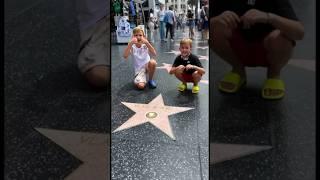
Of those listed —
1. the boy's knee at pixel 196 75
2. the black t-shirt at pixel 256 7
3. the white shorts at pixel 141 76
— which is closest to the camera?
the black t-shirt at pixel 256 7

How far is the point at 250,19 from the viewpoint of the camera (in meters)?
1.22

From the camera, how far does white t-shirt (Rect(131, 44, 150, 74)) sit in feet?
13.9

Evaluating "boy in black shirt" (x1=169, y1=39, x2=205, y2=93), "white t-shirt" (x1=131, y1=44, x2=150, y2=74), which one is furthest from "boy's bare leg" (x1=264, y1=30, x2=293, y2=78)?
"white t-shirt" (x1=131, y1=44, x2=150, y2=74)

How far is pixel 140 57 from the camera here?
426 centimetres

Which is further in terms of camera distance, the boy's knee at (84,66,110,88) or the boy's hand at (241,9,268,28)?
the boy's knee at (84,66,110,88)

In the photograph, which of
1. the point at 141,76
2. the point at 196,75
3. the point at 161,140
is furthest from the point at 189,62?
the point at 161,140

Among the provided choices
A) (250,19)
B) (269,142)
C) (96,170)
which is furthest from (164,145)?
(250,19)

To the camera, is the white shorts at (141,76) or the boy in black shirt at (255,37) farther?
the white shorts at (141,76)

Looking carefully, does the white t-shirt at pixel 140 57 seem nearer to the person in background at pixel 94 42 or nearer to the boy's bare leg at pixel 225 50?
the person in background at pixel 94 42

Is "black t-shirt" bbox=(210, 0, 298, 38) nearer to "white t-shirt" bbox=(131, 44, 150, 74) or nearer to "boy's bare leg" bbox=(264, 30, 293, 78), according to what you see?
"boy's bare leg" bbox=(264, 30, 293, 78)

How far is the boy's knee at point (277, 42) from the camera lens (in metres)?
1.20

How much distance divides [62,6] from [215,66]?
584mm

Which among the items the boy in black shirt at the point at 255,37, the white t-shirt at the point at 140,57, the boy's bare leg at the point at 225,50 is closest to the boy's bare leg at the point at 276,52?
the boy in black shirt at the point at 255,37

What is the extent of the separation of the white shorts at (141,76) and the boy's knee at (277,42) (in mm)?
2880
